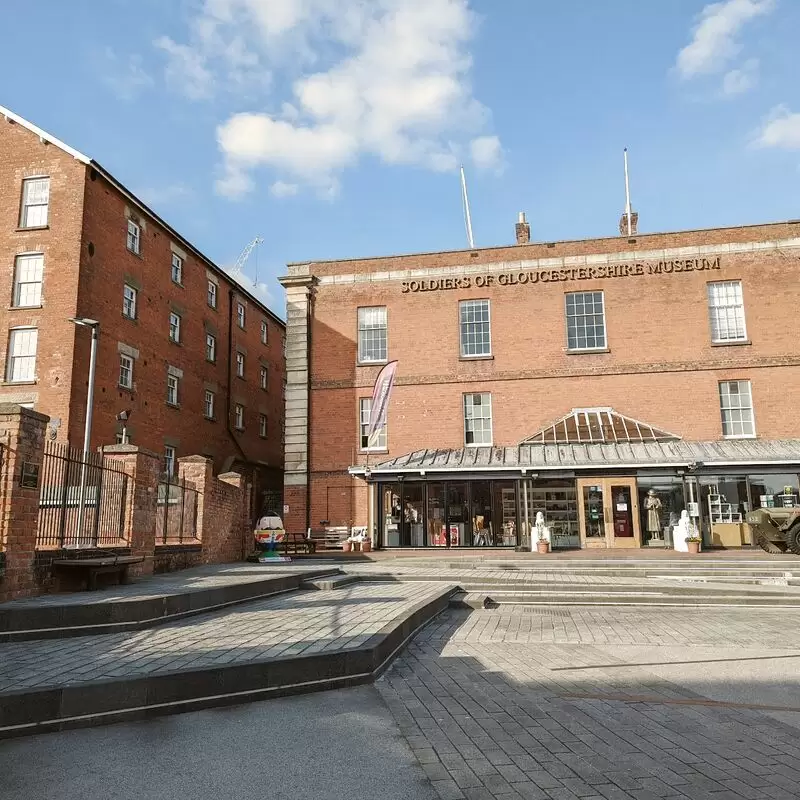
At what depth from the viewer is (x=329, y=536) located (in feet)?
81.9

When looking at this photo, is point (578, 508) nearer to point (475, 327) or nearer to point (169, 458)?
point (475, 327)

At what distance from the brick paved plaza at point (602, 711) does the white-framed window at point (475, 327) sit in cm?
1726

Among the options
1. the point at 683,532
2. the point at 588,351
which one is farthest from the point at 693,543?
the point at 588,351

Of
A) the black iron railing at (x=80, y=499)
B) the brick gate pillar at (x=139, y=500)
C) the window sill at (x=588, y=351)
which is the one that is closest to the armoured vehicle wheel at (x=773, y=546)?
the window sill at (x=588, y=351)

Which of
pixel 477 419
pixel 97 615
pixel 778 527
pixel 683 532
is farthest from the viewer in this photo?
pixel 477 419

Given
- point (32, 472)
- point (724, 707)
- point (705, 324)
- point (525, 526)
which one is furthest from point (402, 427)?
point (724, 707)

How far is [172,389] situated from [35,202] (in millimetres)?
8279

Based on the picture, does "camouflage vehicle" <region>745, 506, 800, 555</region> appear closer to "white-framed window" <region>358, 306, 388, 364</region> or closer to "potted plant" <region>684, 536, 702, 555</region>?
"potted plant" <region>684, 536, 702, 555</region>

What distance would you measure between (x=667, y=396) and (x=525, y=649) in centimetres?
1843

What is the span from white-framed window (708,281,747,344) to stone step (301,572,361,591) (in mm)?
16890

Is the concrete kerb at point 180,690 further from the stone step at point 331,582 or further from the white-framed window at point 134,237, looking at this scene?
the white-framed window at point 134,237

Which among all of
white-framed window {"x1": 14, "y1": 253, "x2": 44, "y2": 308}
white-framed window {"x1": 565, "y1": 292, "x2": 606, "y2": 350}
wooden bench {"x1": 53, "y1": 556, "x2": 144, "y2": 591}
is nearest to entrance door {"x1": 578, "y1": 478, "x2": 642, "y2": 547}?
white-framed window {"x1": 565, "y1": 292, "x2": 606, "y2": 350}

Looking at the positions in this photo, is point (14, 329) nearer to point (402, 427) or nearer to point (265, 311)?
point (402, 427)

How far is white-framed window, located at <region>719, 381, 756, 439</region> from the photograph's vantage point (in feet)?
78.4
